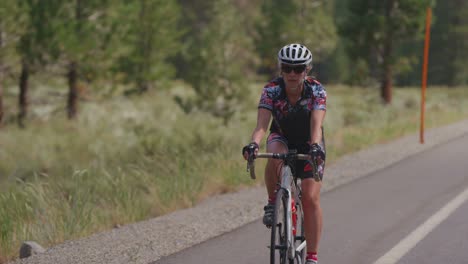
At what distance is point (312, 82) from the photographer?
16.8ft

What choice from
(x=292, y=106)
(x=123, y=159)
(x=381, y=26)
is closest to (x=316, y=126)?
(x=292, y=106)

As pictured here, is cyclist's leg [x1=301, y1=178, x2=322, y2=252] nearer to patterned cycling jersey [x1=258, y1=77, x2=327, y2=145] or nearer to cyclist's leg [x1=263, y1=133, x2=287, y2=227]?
cyclist's leg [x1=263, y1=133, x2=287, y2=227]

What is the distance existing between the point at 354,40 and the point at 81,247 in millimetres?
21853

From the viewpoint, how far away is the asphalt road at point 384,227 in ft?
19.8

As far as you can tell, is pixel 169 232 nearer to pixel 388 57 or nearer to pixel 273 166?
pixel 273 166

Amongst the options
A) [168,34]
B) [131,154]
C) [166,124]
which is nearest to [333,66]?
[168,34]

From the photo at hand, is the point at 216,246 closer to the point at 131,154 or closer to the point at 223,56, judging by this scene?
the point at 131,154

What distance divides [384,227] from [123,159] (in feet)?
27.5

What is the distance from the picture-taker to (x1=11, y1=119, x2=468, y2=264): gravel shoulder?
5.93 meters

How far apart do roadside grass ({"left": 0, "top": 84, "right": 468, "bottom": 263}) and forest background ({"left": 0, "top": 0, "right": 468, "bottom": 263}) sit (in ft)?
0.10

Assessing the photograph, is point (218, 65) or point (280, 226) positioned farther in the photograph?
point (218, 65)

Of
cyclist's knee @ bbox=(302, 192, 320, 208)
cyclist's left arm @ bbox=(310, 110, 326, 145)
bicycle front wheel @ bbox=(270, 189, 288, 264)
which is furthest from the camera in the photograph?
cyclist's knee @ bbox=(302, 192, 320, 208)

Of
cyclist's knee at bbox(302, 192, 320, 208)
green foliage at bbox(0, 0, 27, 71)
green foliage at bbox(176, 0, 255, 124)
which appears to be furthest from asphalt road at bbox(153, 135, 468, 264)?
green foliage at bbox(0, 0, 27, 71)

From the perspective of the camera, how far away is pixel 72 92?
78.2ft
